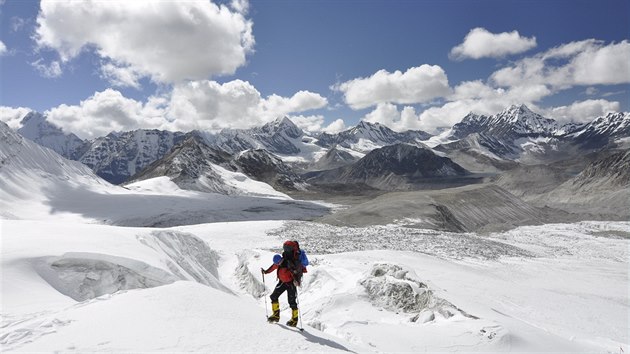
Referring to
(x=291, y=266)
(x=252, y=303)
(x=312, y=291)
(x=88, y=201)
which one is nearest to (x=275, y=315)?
(x=291, y=266)

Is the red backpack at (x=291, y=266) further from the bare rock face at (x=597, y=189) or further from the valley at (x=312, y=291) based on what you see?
the bare rock face at (x=597, y=189)

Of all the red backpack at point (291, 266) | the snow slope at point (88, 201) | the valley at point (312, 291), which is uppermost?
the snow slope at point (88, 201)

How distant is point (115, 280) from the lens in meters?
13.1

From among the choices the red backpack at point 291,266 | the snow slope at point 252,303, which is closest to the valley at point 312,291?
the snow slope at point 252,303

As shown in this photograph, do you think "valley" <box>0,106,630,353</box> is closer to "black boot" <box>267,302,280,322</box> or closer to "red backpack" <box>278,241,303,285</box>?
"black boot" <box>267,302,280,322</box>

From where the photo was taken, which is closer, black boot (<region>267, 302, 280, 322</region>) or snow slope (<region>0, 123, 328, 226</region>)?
black boot (<region>267, 302, 280, 322</region>)

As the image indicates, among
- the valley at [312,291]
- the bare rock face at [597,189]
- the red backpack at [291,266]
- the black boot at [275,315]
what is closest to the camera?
the valley at [312,291]

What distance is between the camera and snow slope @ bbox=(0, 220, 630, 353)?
8.12m

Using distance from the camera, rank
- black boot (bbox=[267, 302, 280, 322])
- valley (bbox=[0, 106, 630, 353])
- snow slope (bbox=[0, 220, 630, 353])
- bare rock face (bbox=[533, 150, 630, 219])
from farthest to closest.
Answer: bare rock face (bbox=[533, 150, 630, 219]) < black boot (bbox=[267, 302, 280, 322]) < valley (bbox=[0, 106, 630, 353]) < snow slope (bbox=[0, 220, 630, 353])

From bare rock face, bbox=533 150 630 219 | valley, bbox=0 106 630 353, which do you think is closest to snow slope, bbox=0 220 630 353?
valley, bbox=0 106 630 353

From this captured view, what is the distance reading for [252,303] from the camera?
14164 mm

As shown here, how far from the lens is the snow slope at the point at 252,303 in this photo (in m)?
8.12

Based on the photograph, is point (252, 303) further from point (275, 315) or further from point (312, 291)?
point (312, 291)

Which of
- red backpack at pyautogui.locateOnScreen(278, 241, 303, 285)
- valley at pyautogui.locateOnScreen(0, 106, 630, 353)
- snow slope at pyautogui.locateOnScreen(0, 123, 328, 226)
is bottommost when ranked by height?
valley at pyautogui.locateOnScreen(0, 106, 630, 353)
